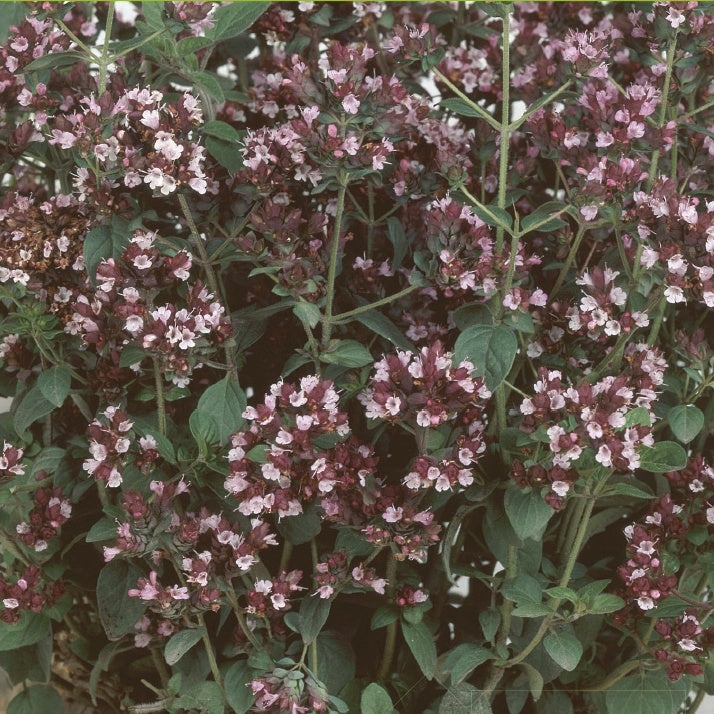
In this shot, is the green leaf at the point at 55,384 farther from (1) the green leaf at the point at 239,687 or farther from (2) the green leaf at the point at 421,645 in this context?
(2) the green leaf at the point at 421,645

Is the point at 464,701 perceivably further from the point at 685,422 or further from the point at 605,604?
the point at 685,422

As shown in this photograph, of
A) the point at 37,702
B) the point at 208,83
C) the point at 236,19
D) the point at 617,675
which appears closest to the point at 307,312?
the point at 208,83

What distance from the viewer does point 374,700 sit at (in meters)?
1.17

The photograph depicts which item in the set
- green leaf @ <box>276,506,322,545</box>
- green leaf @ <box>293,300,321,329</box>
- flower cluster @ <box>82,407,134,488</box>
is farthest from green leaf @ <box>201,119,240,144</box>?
green leaf @ <box>276,506,322,545</box>

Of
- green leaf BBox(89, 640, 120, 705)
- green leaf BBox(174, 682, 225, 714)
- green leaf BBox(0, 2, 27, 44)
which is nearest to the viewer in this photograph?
green leaf BBox(174, 682, 225, 714)

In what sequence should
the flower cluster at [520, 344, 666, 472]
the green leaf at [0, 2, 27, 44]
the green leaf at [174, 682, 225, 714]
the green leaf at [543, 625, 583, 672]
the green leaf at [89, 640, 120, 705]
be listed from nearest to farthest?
the flower cluster at [520, 344, 666, 472], the green leaf at [543, 625, 583, 672], the green leaf at [174, 682, 225, 714], the green leaf at [89, 640, 120, 705], the green leaf at [0, 2, 27, 44]

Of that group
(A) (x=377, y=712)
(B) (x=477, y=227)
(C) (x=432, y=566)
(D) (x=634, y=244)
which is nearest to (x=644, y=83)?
(D) (x=634, y=244)

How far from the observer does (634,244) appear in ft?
4.19

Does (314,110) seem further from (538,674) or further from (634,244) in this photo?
(538,674)

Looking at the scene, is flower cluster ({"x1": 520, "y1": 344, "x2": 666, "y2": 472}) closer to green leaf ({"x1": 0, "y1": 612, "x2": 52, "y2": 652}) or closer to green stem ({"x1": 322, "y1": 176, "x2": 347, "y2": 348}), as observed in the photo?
green stem ({"x1": 322, "y1": 176, "x2": 347, "y2": 348})

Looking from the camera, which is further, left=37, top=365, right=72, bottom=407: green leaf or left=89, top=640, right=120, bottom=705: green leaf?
left=89, top=640, right=120, bottom=705: green leaf

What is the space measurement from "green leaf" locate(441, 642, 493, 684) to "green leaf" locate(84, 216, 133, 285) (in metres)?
0.60

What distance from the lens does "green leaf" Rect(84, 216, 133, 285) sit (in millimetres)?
1146

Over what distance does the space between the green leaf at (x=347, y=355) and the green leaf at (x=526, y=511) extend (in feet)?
0.71
